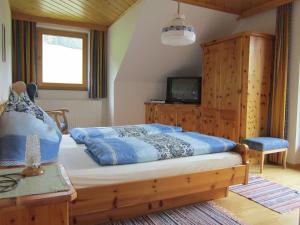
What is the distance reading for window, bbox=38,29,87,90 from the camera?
16.0 ft

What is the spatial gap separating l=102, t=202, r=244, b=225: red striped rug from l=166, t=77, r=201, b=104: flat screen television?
2545 mm

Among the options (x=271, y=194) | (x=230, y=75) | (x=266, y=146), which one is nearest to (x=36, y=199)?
(x=271, y=194)

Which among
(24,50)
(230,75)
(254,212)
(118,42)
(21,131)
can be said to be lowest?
(254,212)

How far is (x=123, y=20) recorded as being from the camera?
14.4ft

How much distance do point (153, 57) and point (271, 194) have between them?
3031 mm

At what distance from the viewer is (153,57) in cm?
464

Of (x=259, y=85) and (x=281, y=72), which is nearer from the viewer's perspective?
(x=281, y=72)

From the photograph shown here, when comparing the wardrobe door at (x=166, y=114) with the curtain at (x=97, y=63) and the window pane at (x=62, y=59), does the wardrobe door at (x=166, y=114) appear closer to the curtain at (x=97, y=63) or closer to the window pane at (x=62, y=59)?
the curtain at (x=97, y=63)

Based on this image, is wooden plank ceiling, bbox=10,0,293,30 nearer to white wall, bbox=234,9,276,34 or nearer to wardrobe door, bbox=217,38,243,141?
white wall, bbox=234,9,276,34

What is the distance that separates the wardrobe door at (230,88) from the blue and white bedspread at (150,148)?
1430 millimetres

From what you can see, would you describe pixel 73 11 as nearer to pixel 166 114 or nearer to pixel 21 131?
pixel 166 114

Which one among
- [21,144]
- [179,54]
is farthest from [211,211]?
[179,54]

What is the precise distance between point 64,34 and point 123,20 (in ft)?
4.57

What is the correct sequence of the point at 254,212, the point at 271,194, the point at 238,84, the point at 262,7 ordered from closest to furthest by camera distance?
the point at 254,212 < the point at 271,194 < the point at 238,84 < the point at 262,7
